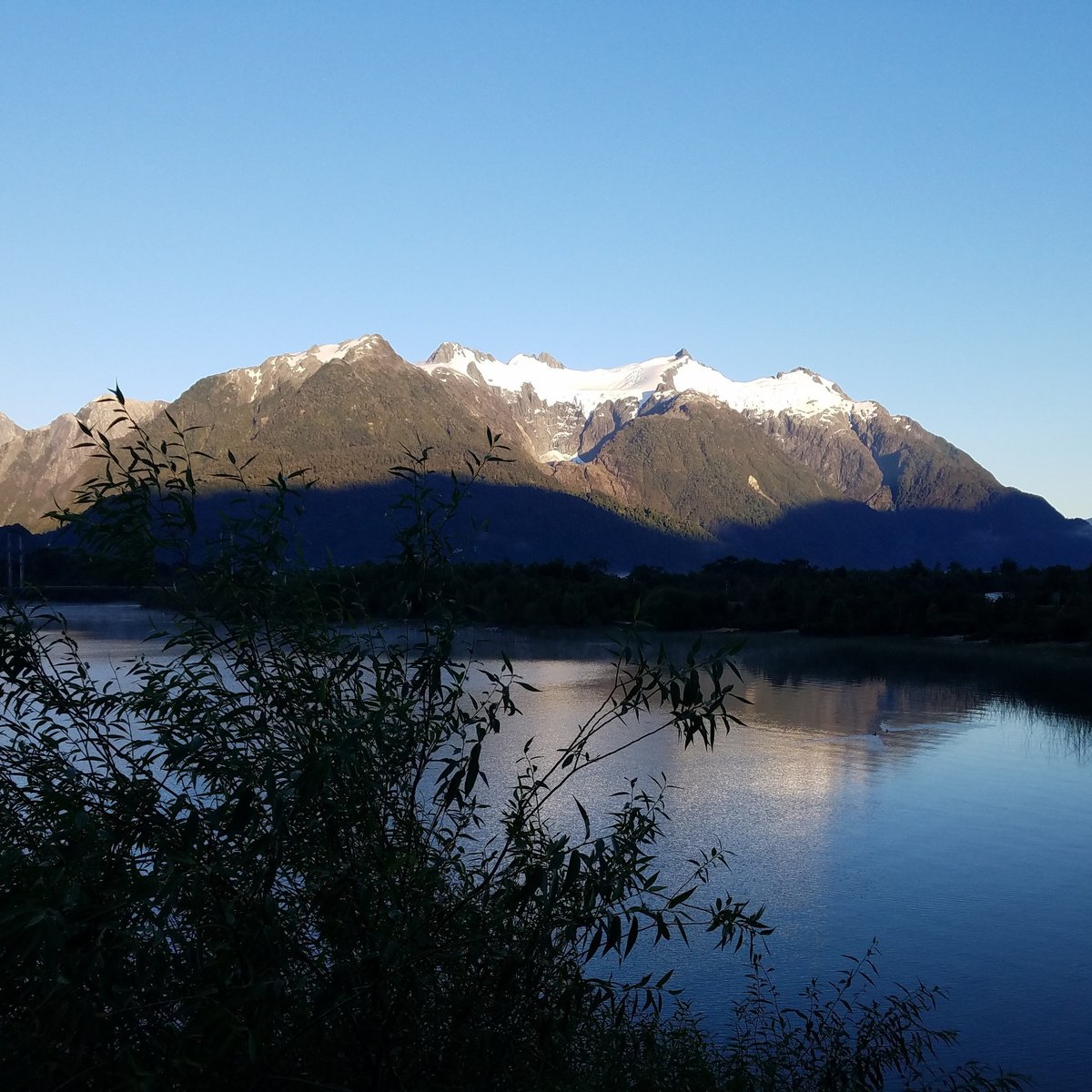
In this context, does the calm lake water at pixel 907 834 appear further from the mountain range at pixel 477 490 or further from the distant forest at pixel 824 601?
the mountain range at pixel 477 490

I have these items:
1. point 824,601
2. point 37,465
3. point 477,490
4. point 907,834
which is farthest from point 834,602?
point 37,465

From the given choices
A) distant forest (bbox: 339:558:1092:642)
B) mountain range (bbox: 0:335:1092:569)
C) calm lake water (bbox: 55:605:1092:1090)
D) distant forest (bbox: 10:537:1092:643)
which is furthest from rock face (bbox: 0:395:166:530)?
calm lake water (bbox: 55:605:1092:1090)

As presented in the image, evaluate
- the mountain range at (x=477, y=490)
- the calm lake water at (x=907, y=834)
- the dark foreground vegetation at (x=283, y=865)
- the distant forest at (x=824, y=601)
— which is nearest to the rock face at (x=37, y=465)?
the mountain range at (x=477, y=490)

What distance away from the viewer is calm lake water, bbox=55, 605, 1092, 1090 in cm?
1038

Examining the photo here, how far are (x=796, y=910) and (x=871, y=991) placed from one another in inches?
94.9

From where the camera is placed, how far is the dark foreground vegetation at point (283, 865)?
11.7 feet

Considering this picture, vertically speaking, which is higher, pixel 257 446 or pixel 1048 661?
pixel 257 446

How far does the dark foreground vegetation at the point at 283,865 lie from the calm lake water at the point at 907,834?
46.5 inches

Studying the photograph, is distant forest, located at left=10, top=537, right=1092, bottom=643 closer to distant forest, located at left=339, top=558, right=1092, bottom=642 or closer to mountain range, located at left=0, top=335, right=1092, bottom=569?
distant forest, located at left=339, top=558, right=1092, bottom=642

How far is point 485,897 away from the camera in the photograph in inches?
183

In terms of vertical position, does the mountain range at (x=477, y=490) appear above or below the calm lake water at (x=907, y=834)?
above

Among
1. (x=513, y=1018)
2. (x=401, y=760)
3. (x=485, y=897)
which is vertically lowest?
(x=513, y=1018)

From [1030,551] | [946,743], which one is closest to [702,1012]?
[946,743]

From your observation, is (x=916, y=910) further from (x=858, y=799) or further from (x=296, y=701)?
(x=296, y=701)
